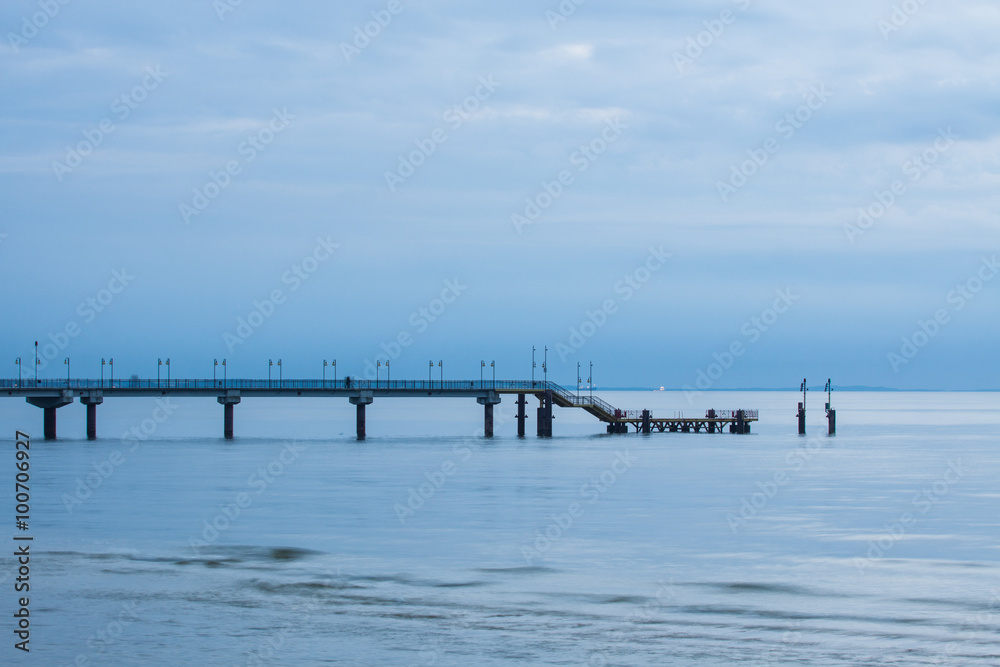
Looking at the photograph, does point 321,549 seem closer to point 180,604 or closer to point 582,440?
point 180,604

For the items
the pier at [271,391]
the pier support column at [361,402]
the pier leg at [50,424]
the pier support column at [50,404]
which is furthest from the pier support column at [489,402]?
the pier leg at [50,424]

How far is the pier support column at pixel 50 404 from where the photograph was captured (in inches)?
4018

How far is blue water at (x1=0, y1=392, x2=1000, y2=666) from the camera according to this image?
1043 inches

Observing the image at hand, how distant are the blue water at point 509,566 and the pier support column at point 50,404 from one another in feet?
87.9

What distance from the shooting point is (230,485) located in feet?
215

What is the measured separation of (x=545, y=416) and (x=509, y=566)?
7629cm

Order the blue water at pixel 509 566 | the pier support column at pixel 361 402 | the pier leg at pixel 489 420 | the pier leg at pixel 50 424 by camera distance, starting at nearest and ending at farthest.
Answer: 1. the blue water at pixel 509 566
2. the pier support column at pixel 361 402
3. the pier leg at pixel 50 424
4. the pier leg at pixel 489 420

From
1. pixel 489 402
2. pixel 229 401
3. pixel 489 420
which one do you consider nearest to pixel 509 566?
pixel 489 402

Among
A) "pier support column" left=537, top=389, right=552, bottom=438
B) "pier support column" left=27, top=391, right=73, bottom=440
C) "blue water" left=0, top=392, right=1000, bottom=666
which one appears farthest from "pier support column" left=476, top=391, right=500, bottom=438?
"pier support column" left=27, top=391, right=73, bottom=440

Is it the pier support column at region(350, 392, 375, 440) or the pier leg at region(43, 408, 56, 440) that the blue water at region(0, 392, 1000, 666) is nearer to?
the pier support column at region(350, 392, 375, 440)

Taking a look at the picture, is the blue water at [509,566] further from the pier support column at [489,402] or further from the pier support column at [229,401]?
the pier support column at [489,402]

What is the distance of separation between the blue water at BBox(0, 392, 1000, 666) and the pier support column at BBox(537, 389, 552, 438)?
109 feet

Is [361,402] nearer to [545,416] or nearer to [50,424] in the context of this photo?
[545,416]

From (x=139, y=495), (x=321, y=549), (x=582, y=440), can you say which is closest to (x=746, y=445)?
(x=582, y=440)
